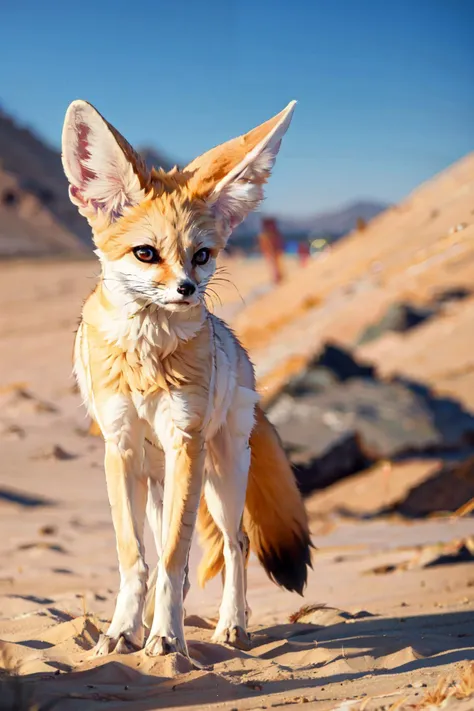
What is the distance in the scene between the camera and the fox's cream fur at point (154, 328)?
3424 mm

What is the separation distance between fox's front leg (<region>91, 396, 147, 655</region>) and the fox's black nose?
49 centimetres

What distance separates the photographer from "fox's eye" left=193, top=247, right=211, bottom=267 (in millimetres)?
3492

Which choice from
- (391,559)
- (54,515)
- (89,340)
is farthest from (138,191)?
(54,515)

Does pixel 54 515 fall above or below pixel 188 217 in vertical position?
below

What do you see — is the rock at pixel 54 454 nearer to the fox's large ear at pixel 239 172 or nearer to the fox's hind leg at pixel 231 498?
the fox's hind leg at pixel 231 498

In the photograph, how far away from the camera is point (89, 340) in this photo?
12.1ft

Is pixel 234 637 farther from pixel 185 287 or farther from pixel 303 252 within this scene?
pixel 303 252

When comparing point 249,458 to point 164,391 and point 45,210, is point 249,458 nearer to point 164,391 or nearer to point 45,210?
point 164,391

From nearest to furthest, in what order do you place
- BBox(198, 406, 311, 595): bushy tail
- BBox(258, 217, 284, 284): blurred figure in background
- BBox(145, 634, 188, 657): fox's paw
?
BBox(145, 634, 188, 657): fox's paw → BBox(198, 406, 311, 595): bushy tail → BBox(258, 217, 284, 284): blurred figure in background

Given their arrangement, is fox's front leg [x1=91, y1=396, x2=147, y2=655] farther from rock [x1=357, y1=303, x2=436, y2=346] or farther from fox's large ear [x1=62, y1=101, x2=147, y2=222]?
rock [x1=357, y1=303, x2=436, y2=346]

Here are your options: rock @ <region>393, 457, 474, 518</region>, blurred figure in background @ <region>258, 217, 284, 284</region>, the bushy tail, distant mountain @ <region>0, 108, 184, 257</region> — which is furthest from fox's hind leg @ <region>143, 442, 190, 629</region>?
distant mountain @ <region>0, 108, 184, 257</region>

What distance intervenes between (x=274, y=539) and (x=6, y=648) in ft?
4.35

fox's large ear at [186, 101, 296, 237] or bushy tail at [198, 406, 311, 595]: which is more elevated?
fox's large ear at [186, 101, 296, 237]

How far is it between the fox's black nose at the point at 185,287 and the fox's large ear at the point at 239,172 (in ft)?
1.36
